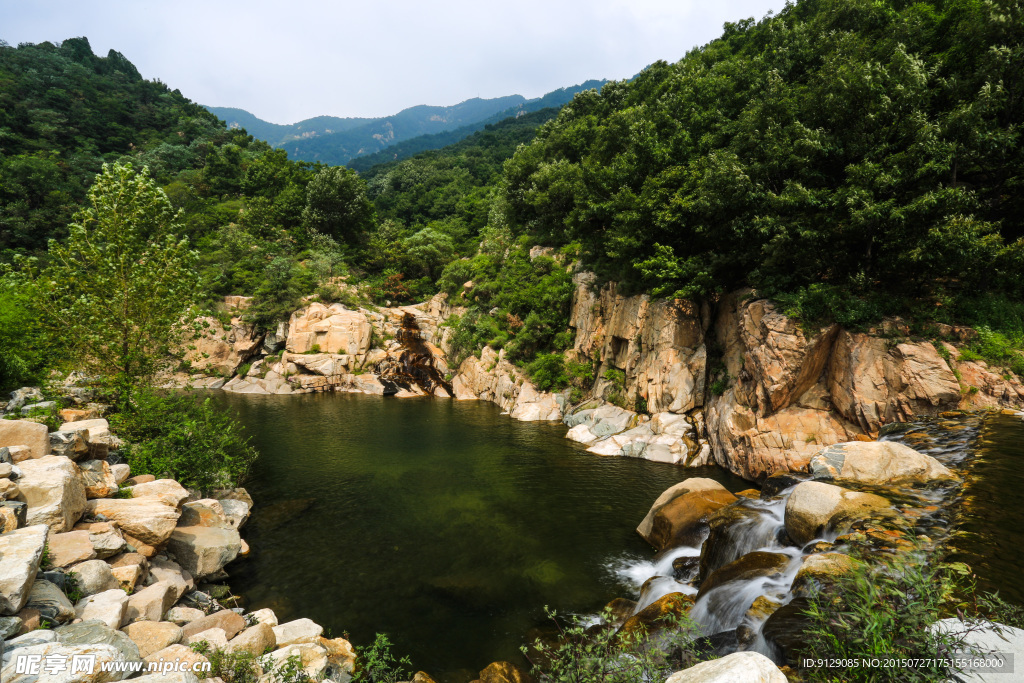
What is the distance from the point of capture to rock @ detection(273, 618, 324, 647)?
312 inches

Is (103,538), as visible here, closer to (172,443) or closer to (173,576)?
(173,576)

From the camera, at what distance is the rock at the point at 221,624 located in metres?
7.48

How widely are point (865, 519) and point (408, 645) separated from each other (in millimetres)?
9359

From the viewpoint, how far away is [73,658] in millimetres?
4270

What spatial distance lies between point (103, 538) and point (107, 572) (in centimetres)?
119

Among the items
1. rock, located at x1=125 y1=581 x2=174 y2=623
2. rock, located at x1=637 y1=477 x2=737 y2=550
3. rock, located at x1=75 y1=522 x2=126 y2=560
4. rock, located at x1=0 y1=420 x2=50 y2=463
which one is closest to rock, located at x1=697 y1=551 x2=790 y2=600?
rock, located at x1=637 y1=477 x2=737 y2=550

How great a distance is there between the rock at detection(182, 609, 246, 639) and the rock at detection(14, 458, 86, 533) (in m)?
2.97

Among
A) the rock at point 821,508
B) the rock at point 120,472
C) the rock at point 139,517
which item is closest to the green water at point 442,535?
the rock at point 139,517

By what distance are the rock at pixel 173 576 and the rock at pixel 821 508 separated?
41.9 ft

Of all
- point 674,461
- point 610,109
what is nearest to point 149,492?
point 674,461

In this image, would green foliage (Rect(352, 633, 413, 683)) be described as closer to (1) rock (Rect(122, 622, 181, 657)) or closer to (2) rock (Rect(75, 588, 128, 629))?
(1) rock (Rect(122, 622, 181, 657))

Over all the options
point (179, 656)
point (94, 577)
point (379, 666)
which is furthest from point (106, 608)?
point (379, 666)

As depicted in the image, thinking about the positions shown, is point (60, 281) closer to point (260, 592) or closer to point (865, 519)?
point (260, 592)

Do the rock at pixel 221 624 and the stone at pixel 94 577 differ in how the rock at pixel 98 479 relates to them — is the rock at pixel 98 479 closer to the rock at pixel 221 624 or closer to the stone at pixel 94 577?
the stone at pixel 94 577
